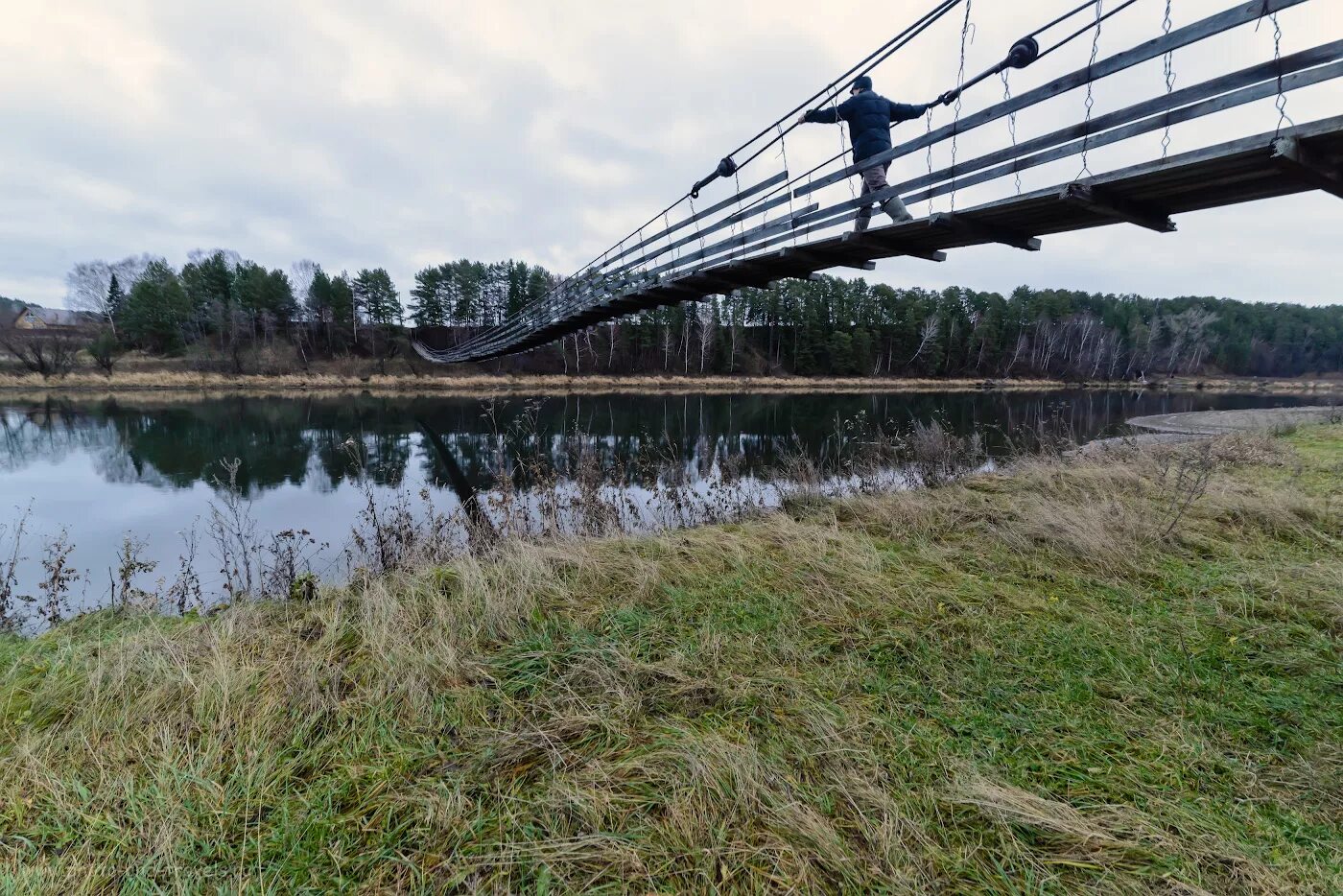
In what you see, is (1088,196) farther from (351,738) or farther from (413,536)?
(413,536)

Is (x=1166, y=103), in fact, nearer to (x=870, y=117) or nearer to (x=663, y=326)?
(x=870, y=117)

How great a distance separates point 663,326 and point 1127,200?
4104 centimetres

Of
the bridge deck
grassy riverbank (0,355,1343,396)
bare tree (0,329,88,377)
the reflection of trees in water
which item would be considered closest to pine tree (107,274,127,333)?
bare tree (0,329,88,377)

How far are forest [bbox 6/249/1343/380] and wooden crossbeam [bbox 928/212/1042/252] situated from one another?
3066 cm

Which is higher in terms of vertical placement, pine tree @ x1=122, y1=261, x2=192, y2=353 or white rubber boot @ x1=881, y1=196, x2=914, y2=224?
pine tree @ x1=122, y1=261, x2=192, y2=353

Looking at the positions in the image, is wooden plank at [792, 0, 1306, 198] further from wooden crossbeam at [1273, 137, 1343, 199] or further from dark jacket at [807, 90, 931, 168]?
wooden crossbeam at [1273, 137, 1343, 199]

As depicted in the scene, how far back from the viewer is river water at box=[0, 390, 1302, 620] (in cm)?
801

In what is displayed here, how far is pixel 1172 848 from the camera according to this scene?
165cm

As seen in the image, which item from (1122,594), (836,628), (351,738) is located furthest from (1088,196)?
(351,738)

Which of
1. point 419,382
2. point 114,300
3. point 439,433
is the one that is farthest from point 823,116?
point 114,300

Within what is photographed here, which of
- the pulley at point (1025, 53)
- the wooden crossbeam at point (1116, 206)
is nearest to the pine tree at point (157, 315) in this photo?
the pulley at point (1025, 53)

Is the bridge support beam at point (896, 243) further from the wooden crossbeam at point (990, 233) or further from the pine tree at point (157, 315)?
the pine tree at point (157, 315)

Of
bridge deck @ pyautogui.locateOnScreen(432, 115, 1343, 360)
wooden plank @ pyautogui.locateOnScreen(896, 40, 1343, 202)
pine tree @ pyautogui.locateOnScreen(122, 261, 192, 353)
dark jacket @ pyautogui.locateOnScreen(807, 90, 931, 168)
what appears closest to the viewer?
wooden plank @ pyautogui.locateOnScreen(896, 40, 1343, 202)

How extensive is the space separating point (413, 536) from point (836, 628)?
4885mm
